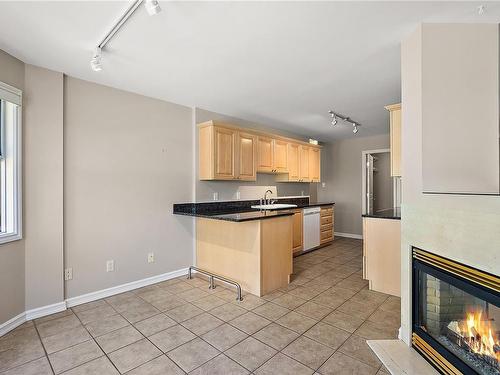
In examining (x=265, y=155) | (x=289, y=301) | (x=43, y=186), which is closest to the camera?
(x=43, y=186)

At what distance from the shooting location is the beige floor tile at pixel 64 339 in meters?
2.10

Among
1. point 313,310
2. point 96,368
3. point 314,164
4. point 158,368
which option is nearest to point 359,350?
point 313,310

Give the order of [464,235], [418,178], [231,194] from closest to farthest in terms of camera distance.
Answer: [464,235]
[418,178]
[231,194]

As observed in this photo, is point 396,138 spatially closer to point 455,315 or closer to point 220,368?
point 455,315

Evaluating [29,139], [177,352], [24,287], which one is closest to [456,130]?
[177,352]

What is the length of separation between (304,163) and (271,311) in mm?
3555

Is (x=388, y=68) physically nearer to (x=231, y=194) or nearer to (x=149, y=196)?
(x=231, y=194)

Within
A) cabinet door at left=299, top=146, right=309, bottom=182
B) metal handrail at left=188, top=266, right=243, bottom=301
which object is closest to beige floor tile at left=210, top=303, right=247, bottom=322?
metal handrail at left=188, top=266, right=243, bottom=301

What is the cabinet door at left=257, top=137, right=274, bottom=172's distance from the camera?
15.0ft

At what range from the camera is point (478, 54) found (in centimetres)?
→ 166

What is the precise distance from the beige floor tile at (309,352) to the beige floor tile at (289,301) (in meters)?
0.63

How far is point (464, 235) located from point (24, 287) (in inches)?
143

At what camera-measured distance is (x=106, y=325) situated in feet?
8.01

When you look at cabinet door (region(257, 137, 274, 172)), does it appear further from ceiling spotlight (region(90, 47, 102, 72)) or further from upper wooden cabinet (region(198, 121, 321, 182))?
ceiling spotlight (region(90, 47, 102, 72))
